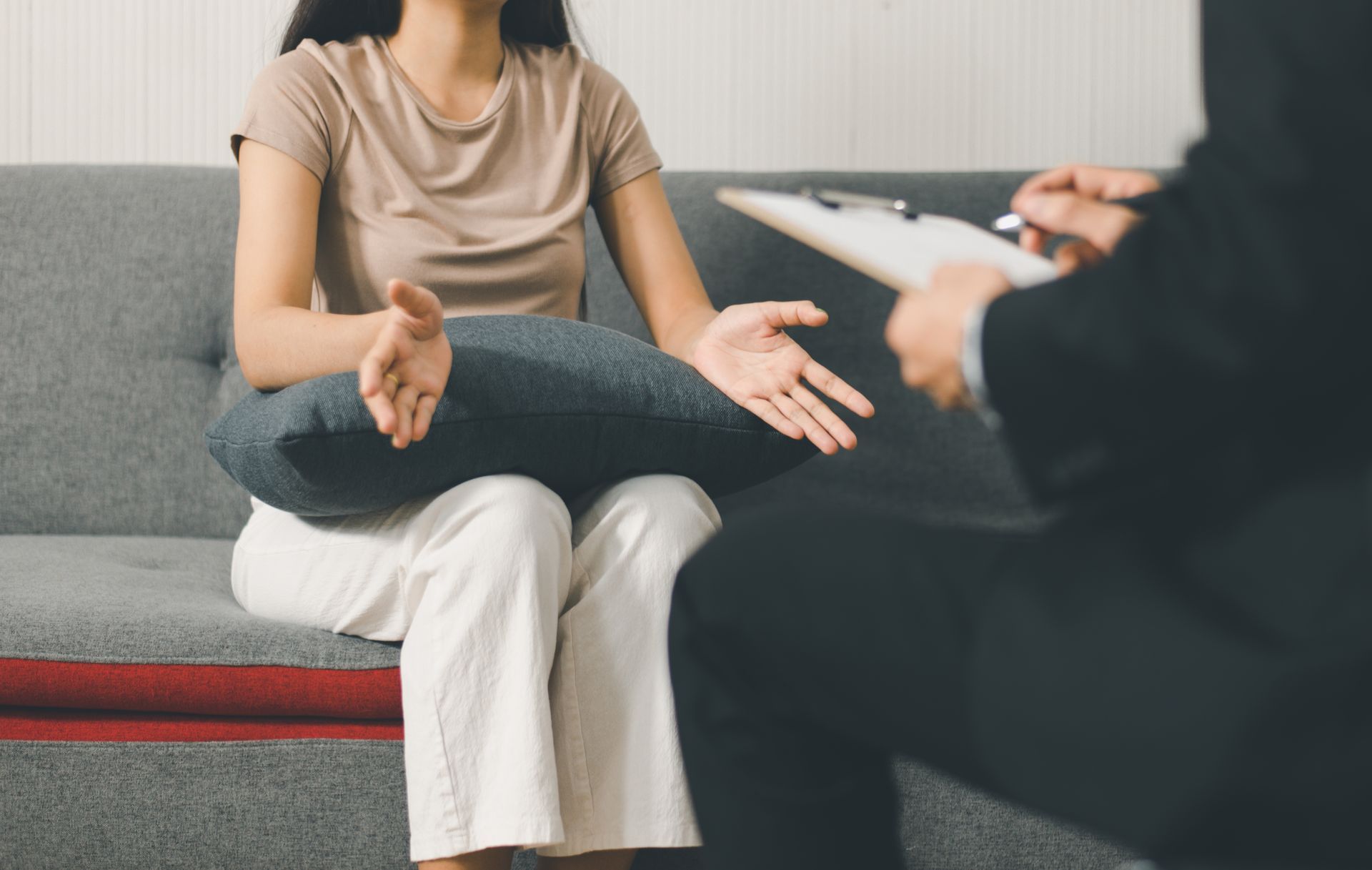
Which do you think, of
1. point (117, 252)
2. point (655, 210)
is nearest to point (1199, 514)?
point (655, 210)

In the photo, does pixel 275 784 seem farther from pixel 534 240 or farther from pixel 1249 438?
pixel 1249 438

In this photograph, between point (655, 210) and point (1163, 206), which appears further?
point (655, 210)

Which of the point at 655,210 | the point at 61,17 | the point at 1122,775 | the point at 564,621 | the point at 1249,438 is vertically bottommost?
the point at 564,621

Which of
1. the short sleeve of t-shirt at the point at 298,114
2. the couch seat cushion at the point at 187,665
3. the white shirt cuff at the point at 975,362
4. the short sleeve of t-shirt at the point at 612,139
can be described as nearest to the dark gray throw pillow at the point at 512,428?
→ the couch seat cushion at the point at 187,665

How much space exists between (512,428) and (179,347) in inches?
32.6

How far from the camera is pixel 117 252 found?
1517 mm

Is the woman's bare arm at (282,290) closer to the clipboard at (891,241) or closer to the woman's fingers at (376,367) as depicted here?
the woman's fingers at (376,367)

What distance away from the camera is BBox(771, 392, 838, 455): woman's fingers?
103cm

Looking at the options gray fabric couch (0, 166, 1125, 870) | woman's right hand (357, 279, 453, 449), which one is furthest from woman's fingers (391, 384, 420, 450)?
gray fabric couch (0, 166, 1125, 870)

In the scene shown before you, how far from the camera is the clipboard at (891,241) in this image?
0.55 meters

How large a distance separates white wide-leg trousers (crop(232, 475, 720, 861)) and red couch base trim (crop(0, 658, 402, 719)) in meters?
0.05

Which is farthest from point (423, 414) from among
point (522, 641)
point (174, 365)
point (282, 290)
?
point (174, 365)

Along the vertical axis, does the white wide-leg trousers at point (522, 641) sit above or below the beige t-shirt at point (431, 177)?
below

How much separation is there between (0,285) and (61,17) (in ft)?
1.92
